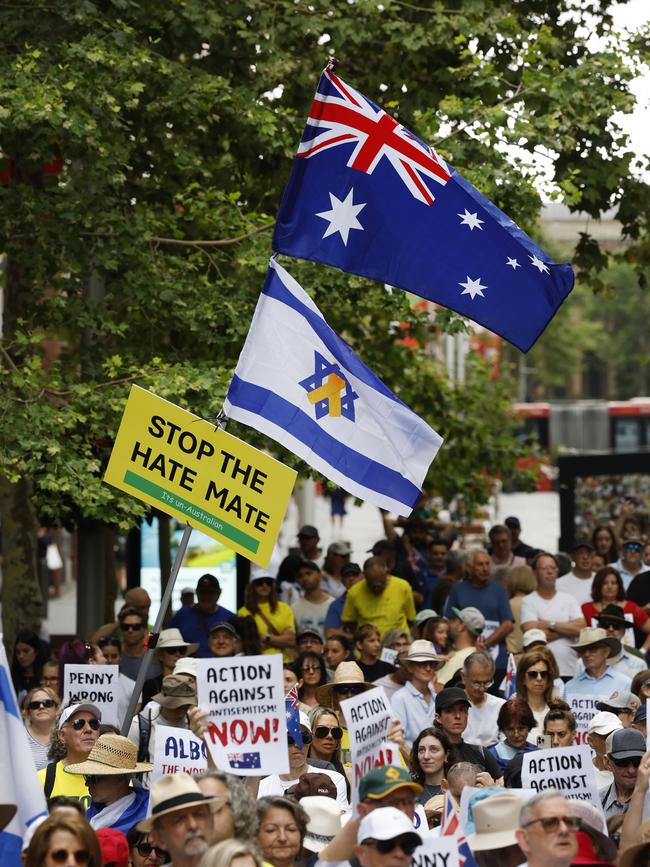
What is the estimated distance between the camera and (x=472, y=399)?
67.3 ft

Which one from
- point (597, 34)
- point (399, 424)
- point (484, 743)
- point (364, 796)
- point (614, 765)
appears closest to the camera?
point (364, 796)

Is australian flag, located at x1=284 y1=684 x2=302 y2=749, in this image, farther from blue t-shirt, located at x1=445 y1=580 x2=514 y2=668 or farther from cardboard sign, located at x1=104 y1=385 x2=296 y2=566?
blue t-shirt, located at x1=445 y1=580 x2=514 y2=668

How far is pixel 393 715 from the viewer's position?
840 centimetres

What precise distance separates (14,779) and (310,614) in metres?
8.47

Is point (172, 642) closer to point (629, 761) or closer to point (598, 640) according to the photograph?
point (598, 640)

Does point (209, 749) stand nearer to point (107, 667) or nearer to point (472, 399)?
point (107, 667)

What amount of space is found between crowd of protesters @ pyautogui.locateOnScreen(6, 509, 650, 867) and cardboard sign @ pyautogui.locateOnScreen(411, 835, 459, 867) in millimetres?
133

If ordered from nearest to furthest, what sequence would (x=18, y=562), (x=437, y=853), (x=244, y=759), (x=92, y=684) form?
(x=437, y=853), (x=244, y=759), (x=92, y=684), (x=18, y=562)

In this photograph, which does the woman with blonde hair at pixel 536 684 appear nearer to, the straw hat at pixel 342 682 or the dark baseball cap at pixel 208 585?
the straw hat at pixel 342 682

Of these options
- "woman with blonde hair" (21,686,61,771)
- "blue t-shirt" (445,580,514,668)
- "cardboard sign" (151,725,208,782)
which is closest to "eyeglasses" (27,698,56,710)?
"woman with blonde hair" (21,686,61,771)

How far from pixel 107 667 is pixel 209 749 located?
2508 millimetres

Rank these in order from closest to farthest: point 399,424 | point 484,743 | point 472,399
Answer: point 399,424 < point 484,743 < point 472,399

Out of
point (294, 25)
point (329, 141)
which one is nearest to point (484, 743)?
point (329, 141)

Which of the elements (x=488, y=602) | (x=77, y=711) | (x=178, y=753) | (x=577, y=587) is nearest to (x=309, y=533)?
(x=577, y=587)
